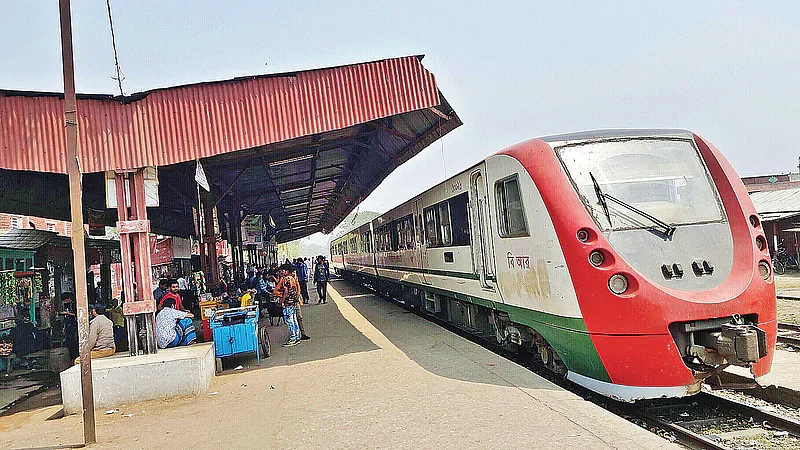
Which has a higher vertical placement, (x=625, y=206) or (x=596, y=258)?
(x=625, y=206)

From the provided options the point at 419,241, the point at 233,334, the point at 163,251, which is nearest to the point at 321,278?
the point at 163,251

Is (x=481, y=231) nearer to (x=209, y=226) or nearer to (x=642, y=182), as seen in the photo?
(x=642, y=182)

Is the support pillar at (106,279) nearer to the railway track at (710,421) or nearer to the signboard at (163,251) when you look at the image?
the signboard at (163,251)

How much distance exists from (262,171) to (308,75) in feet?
22.8

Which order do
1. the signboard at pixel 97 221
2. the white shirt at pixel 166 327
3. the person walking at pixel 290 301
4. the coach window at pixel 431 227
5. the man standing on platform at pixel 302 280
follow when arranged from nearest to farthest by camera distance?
the white shirt at pixel 166 327, the person walking at pixel 290 301, the coach window at pixel 431 227, the signboard at pixel 97 221, the man standing on platform at pixel 302 280

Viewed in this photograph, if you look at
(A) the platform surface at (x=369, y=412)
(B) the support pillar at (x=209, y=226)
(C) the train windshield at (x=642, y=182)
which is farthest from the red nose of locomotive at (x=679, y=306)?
(B) the support pillar at (x=209, y=226)

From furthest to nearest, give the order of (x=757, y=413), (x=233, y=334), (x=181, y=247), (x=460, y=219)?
(x=181, y=247), (x=460, y=219), (x=233, y=334), (x=757, y=413)

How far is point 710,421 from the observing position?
6.38m

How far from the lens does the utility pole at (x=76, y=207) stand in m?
6.21

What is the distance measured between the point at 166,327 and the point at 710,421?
6.79m

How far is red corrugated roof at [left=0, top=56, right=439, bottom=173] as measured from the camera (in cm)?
808

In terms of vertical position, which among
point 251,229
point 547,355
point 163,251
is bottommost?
point 547,355

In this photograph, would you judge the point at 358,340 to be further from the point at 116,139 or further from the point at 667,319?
the point at 667,319

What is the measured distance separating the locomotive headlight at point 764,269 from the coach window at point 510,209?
7.49 feet
